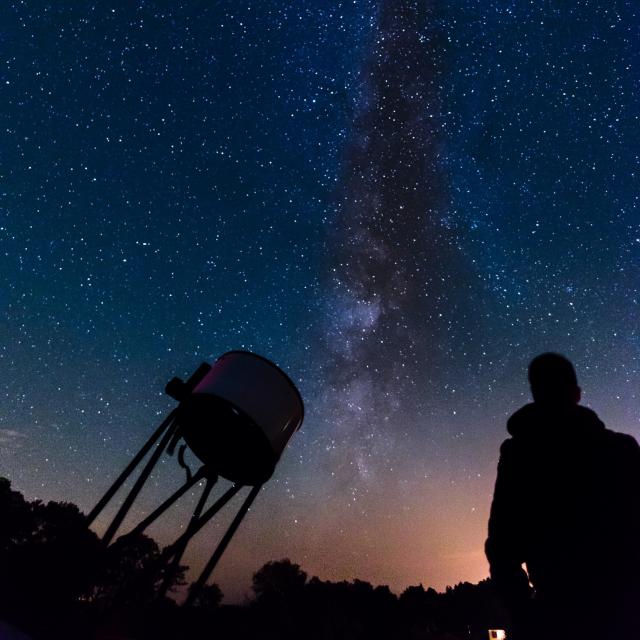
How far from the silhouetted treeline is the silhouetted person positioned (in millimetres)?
3427

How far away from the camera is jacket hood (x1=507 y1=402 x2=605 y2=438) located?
1.71 meters

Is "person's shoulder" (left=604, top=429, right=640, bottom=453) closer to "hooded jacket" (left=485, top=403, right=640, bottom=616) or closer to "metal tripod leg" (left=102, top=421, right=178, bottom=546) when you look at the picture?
"hooded jacket" (left=485, top=403, right=640, bottom=616)

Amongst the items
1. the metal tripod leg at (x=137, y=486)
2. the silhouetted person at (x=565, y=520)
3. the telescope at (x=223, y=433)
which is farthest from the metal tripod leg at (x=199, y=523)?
the silhouetted person at (x=565, y=520)

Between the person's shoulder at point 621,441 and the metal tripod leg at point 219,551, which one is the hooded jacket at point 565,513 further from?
the metal tripod leg at point 219,551

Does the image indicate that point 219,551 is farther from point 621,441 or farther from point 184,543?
point 621,441

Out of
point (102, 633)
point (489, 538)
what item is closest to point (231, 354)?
point (102, 633)

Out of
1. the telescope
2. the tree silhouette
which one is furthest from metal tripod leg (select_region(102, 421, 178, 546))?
the tree silhouette

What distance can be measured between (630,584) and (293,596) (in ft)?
135

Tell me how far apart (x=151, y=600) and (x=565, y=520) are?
6125mm

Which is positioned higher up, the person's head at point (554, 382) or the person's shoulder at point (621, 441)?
the person's head at point (554, 382)

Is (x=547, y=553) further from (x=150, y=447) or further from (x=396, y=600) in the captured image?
(x=396, y=600)

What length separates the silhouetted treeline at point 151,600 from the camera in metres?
3.84

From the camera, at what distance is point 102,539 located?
14.1 feet

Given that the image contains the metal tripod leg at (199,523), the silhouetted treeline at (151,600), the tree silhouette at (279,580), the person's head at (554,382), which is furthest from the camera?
the tree silhouette at (279,580)
